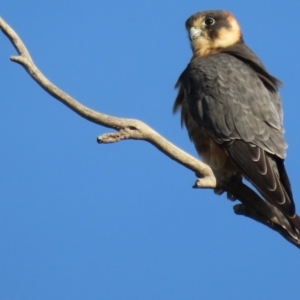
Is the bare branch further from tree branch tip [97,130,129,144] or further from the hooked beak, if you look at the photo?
the hooked beak

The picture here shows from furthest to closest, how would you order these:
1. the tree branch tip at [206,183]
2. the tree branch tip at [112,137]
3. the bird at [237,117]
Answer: the bird at [237,117]
the tree branch tip at [206,183]
the tree branch tip at [112,137]

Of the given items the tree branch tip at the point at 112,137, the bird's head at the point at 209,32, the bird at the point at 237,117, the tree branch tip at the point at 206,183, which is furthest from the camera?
the bird's head at the point at 209,32

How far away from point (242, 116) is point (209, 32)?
1.16m

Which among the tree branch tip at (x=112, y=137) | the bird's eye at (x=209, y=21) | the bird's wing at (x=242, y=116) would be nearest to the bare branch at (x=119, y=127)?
the tree branch tip at (x=112, y=137)

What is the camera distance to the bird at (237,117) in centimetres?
456

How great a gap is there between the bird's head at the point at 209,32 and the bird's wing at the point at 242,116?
29 centimetres

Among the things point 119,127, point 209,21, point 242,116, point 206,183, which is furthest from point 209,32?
point 119,127

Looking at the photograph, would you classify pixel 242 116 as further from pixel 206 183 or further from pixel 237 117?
pixel 206 183

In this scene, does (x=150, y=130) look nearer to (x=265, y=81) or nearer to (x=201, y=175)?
(x=201, y=175)

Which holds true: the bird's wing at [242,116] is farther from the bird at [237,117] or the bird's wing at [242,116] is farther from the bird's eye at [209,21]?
the bird's eye at [209,21]

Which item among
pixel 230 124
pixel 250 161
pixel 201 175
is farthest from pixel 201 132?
pixel 201 175

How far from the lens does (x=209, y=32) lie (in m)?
5.95

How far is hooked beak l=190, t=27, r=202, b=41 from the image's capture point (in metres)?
5.91

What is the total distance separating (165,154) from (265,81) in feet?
5.21
